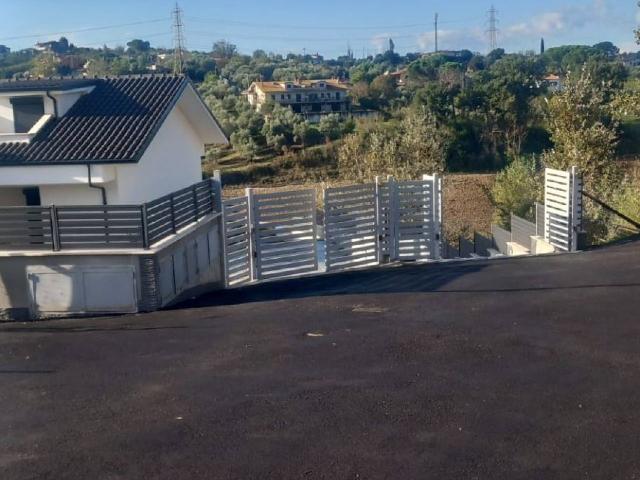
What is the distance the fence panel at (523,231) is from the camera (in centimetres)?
1767

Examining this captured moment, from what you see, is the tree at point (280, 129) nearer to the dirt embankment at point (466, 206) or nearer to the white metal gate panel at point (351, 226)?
the dirt embankment at point (466, 206)

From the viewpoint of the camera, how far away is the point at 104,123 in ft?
53.5

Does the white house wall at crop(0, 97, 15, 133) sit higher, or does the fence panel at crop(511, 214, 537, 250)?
the white house wall at crop(0, 97, 15, 133)

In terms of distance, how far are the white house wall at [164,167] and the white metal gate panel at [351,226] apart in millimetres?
4592

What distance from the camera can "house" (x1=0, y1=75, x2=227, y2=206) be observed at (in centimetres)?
1538

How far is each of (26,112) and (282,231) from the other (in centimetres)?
744

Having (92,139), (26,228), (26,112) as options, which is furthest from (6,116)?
(26,228)

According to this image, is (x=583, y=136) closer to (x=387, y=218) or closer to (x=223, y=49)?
(x=387, y=218)

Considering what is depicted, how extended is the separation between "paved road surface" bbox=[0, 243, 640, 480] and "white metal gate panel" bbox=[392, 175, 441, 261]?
10.6ft

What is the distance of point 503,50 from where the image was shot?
198m

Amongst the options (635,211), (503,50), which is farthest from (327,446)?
(503,50)

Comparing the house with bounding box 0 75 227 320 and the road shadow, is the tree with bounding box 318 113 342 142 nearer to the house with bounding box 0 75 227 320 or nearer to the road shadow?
the house with bounding box 0 75 227 320

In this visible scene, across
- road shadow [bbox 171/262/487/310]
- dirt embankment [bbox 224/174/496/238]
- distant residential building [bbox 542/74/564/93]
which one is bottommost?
dirt embankment [bbox 224/174/496/238]

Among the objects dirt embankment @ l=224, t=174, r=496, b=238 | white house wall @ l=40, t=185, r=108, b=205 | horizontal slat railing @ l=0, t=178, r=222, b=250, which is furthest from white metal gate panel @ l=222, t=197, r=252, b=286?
dirt embankment @ l=224, t=174, r=496, b=238
